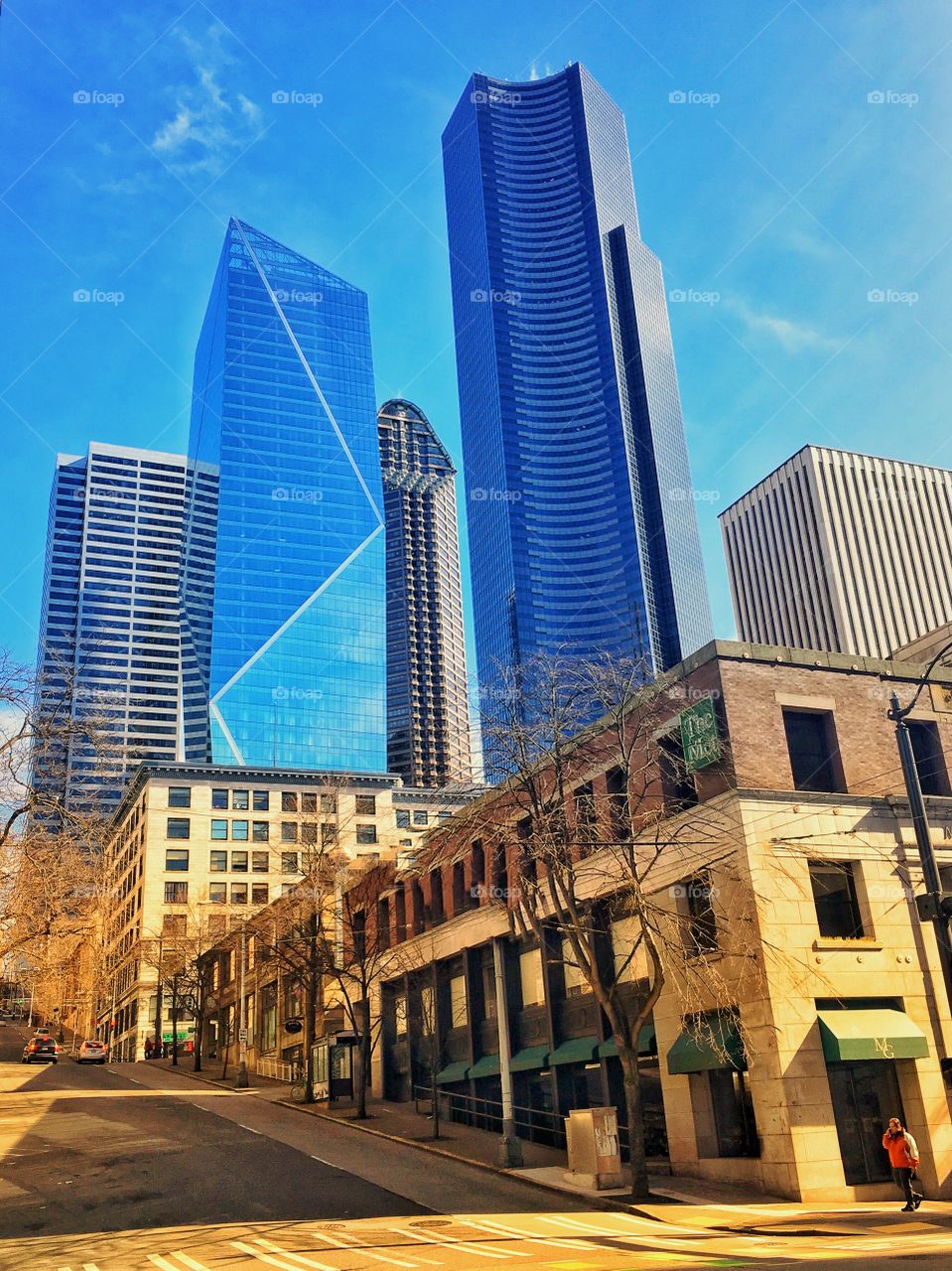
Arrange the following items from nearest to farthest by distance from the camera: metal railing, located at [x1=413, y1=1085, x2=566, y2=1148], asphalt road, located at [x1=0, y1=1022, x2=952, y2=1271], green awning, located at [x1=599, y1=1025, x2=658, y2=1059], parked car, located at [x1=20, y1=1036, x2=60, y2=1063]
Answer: asphalt road, located at [x1=0, y1=1022, x2=952, y2=1271] → green awning, located at [x1=599, y1=1025, x2=658, y2=1059] → metal railing, located at [x1=413, y1=1085, x2=566, y2=1148] → parked car, located at [x1=20, y1=1036, x2=60, y2=1063]

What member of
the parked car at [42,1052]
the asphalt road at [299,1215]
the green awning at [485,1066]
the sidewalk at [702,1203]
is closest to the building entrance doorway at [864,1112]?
the sidewalk at [702,1203]

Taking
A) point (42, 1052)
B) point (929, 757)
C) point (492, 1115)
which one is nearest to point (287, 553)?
point (42, 1052)

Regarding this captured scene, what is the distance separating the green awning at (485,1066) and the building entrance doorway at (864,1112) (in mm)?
13897

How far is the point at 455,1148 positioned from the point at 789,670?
16.3 metres

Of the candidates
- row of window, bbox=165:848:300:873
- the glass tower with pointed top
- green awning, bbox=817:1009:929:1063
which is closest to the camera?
green awning, bbox=817:1009:929:1063

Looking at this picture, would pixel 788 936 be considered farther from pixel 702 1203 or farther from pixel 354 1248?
pixel 354 1248

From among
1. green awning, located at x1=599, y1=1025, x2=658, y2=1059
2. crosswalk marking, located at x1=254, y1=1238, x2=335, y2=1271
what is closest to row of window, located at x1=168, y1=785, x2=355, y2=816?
green awning, located at x1=599, y1=1025, x2=658, y2=1059

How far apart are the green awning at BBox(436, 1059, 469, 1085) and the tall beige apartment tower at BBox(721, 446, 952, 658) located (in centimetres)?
10060

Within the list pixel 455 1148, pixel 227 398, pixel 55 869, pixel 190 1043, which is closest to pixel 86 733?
pixel 55 869

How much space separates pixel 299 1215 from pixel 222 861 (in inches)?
3848

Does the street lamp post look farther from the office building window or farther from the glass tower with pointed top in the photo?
the glass tower with pointed top

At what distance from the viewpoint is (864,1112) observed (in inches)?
987

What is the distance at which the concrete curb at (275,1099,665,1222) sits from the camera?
2233cm

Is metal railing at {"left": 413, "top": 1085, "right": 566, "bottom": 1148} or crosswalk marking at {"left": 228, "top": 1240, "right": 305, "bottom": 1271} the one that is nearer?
crosswalk marking at {"left": 228, "top": 1240, "right": 305, "bottom": 1271}
